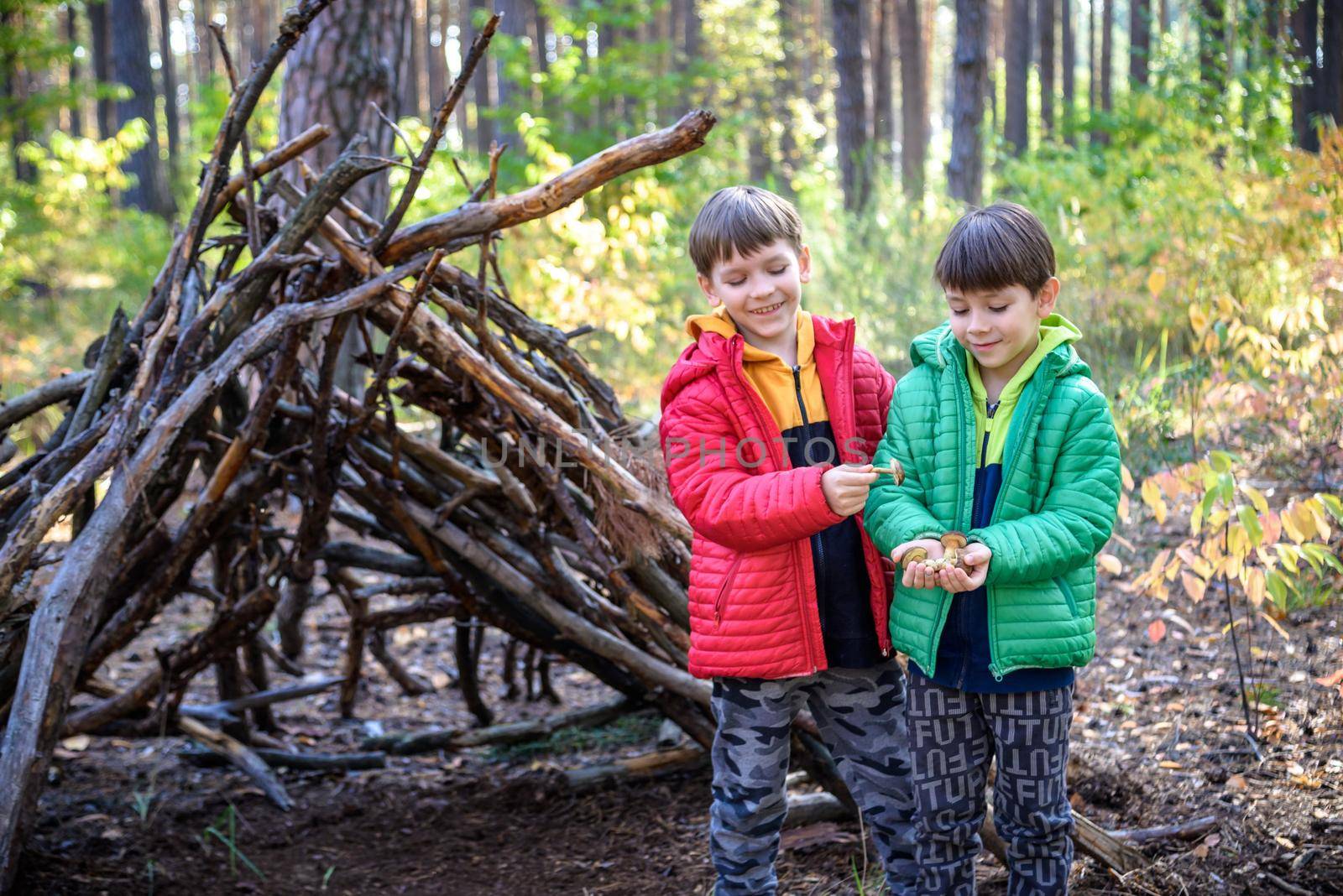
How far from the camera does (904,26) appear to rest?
1812cm

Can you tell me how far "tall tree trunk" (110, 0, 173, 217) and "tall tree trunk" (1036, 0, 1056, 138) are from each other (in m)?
15.1

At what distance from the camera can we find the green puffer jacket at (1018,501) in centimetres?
180

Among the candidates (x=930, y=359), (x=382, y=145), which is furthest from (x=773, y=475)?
(x=382, y=145)

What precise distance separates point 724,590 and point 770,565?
101 mm

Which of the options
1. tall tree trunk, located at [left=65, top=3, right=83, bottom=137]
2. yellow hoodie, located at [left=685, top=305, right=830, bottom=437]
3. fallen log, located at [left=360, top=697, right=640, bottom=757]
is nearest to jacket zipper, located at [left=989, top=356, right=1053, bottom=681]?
yellow hoodie, located at [left=685, top=305, right=830, bottom=437]

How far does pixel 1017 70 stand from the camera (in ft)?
62.2

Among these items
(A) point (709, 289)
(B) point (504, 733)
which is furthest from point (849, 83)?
(A) point (709, 289)

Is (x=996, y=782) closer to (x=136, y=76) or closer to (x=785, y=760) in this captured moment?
(x=785, y=760)

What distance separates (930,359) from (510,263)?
19.7ft

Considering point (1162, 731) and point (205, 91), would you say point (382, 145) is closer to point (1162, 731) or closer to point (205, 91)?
point (1162, 731)

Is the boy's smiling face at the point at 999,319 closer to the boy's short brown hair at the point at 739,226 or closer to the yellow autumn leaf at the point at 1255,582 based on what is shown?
the boy's short brown hair at the point at 739,226

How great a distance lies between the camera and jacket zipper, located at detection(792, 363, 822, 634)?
203cm

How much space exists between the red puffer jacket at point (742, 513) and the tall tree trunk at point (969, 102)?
8340 millimetres

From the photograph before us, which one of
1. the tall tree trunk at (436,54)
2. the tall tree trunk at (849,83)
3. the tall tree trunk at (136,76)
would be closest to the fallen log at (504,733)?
the tall tree trunk at (849,83)
